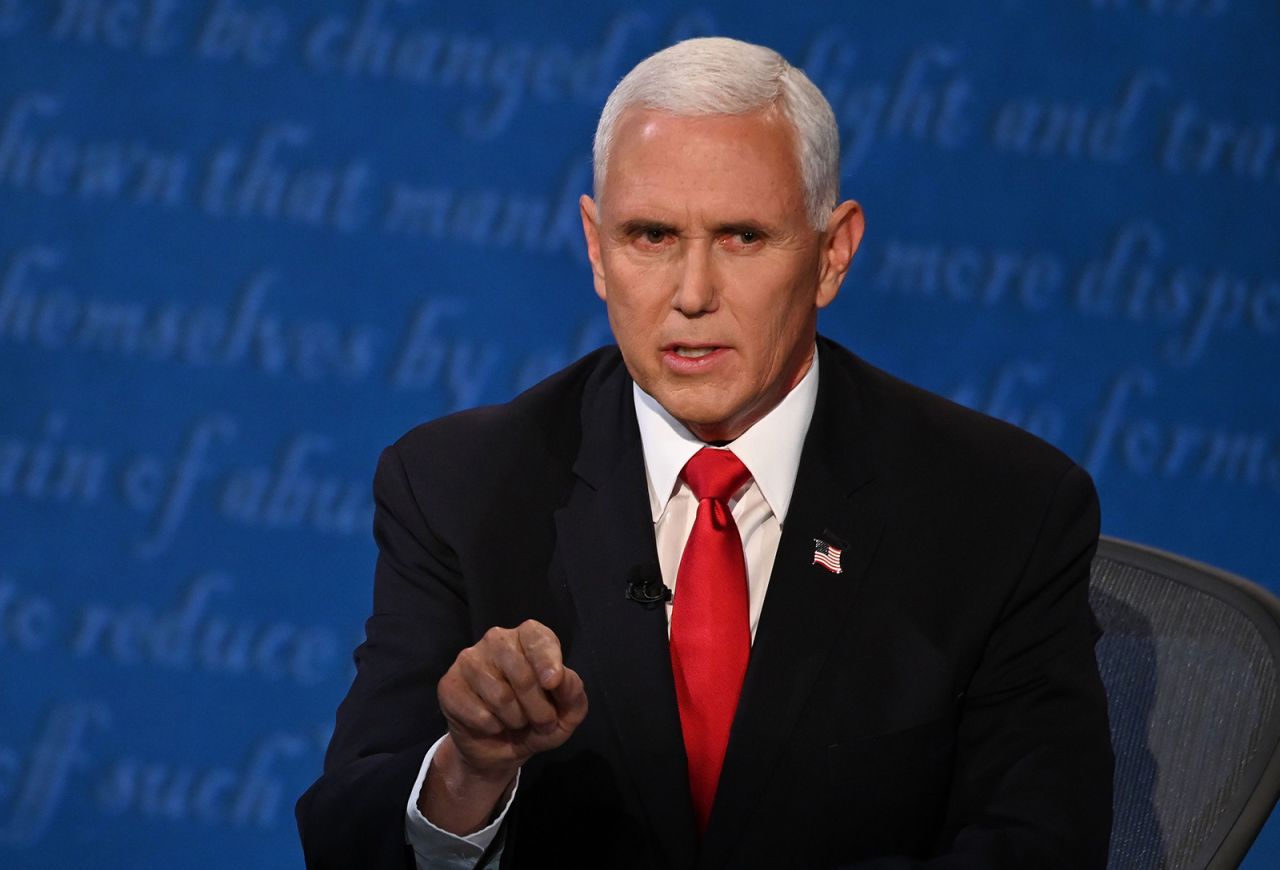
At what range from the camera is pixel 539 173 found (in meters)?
3.41

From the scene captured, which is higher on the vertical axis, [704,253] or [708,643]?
[704,253]

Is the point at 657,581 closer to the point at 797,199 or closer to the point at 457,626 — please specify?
the point at 457,626

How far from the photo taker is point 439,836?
1.54 m

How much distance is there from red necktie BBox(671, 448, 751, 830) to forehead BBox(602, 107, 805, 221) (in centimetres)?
34

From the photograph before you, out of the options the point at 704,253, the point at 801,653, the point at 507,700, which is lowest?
the point at 507,700

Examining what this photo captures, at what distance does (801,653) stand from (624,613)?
7.7 inches

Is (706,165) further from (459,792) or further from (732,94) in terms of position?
(459,792)

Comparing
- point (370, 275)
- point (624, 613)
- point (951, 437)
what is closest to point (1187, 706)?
point (951, 437)

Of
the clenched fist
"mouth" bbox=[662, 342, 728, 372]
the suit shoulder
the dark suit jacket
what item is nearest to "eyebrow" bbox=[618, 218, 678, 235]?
"mouth" bbox=[662, 342, 728, 372]

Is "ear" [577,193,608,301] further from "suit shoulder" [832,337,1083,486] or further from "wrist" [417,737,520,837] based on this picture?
"wrist" [417,737,520,837]

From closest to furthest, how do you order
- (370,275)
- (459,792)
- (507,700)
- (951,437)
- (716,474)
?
(507,700), (459,792), (716,474), (951,437), (370,275)

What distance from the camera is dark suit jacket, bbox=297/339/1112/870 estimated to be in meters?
1.64

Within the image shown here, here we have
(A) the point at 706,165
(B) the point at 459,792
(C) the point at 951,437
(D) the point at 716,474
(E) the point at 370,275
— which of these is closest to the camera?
(B) the point at 459,792

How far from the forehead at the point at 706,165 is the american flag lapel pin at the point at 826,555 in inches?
14.4
